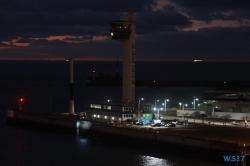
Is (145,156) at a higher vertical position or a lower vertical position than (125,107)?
lower

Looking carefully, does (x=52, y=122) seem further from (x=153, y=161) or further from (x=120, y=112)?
(x=153, y=161)

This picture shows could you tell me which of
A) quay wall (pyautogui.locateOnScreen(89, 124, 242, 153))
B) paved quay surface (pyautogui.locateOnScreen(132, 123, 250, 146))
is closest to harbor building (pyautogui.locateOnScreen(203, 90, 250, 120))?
paved quay surface (pyautogui.locateOnScreen(132, 123, 250, 146))

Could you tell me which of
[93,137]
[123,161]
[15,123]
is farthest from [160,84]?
[123,161]

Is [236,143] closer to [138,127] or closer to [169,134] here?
[169,134]

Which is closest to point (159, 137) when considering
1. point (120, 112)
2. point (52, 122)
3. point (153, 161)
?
point (153, 161)

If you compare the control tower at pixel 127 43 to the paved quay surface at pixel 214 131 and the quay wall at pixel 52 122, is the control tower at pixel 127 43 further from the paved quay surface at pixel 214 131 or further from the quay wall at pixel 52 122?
the paved quay surface at pixel 214 131

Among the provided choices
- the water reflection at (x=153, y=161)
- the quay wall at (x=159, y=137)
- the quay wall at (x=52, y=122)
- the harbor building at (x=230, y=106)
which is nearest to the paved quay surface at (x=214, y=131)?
the quay wall at (x=159, y=137)

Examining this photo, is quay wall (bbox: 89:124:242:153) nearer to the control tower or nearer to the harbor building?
the control tower
